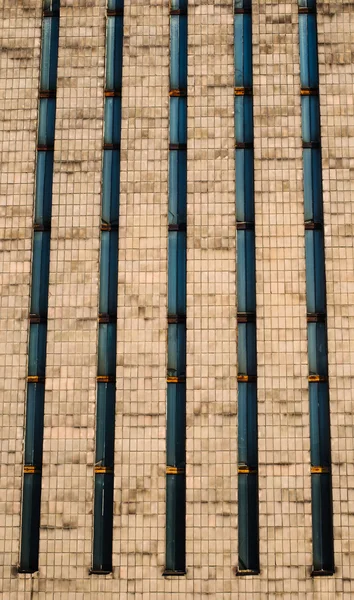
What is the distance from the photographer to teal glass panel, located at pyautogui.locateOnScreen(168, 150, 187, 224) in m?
18.8

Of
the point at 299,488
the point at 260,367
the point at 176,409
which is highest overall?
the point at 260,367

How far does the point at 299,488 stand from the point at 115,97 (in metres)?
12.3

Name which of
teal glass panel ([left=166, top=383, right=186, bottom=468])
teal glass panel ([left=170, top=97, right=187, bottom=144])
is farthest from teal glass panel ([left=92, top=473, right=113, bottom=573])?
teal glass panel ([left=170, top=97, right=187, bottom=144])

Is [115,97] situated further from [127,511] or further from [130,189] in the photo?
[127,511]

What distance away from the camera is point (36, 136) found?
19.4 m

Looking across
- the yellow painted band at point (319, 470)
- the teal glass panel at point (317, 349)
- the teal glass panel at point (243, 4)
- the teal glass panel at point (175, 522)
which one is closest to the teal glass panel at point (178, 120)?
the teal glass panel at point (243, 4)

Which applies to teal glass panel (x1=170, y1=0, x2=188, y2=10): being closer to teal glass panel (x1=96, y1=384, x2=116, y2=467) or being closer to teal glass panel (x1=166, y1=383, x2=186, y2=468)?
teal glass panel (x1=166, y1=383, x2=186, y2=468)

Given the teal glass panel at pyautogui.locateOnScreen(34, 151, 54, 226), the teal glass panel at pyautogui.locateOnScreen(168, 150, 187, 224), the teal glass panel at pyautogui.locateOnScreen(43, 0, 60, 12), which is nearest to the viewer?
the teal glass panel at pyautogui.locateOnScreen(168, 150, 187, 224)

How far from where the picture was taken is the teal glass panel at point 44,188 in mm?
19094

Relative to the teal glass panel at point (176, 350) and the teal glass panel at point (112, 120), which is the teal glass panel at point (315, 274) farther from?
the teal glass panel at point (112, 120)

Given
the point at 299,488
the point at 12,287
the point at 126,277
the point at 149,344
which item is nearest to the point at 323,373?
the point at 299,488

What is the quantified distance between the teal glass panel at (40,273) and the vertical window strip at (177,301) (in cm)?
353

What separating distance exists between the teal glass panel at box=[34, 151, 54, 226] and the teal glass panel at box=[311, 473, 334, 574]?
10.5m

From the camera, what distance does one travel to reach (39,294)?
18.6 m
